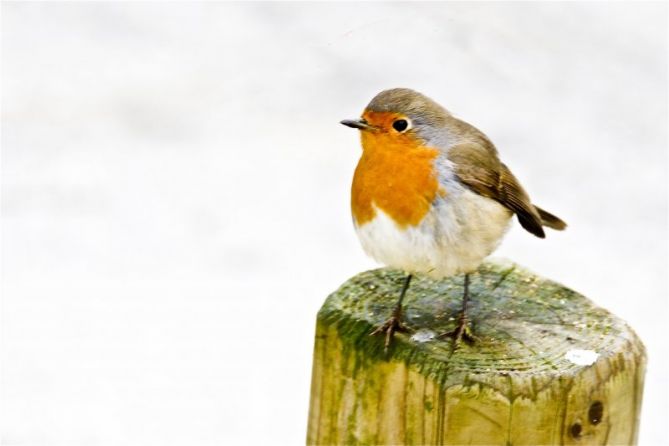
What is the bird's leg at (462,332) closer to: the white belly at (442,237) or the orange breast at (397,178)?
the white belly at (442,237)

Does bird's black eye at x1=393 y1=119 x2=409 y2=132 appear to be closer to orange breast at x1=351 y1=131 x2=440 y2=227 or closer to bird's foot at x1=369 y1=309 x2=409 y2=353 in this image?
orange breast at x1=351 y1=131 x2=440 y2=227

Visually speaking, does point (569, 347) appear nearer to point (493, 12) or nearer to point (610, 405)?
point (610, 405)

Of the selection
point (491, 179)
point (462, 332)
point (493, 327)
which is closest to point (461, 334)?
point (462, 332)

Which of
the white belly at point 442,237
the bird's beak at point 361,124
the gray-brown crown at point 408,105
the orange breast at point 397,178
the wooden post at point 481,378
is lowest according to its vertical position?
the wooden post at point 481,378

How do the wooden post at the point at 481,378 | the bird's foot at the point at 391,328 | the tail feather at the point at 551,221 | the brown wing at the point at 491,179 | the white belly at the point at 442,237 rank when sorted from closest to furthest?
the wooden post at the point at 481,378 → the bird's foot at the point at 391,328 → the white belly at the point at 442,237 → the brown wing at the point at 491,179 → the tail feather at the point at 551,221

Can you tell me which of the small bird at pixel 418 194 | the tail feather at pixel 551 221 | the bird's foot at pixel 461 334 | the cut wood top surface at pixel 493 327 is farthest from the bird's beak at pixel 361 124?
the tail feather at pixel 551 221

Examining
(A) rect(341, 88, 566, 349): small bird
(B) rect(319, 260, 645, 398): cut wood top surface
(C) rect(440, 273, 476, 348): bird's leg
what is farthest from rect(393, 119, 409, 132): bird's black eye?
(C) rect(440, 273, 476, 348): bird's leg
